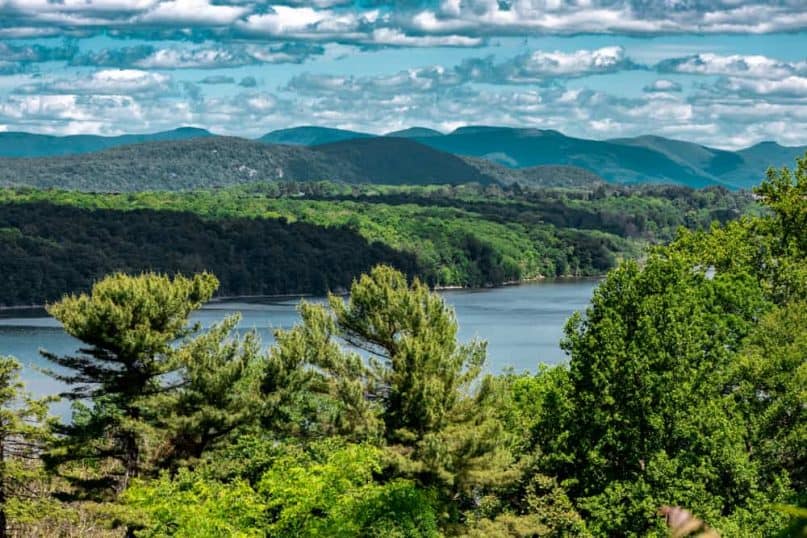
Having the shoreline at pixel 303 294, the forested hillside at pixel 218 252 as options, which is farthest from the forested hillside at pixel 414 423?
the forested hillside at pixel 218 252

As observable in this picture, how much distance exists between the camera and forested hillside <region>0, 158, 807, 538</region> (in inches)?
947

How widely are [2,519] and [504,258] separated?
548 feet

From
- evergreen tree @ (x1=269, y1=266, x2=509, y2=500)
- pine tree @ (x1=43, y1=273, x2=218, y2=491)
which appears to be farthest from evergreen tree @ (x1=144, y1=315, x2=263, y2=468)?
evergreen tree @ (x1=269, y1=266, x2=509, y2=500)

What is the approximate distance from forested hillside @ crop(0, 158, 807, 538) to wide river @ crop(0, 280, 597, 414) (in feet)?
95.7

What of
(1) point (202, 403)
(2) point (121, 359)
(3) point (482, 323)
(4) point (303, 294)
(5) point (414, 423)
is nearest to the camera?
(5) point (414, 423)

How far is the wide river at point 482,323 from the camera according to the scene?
254 feet

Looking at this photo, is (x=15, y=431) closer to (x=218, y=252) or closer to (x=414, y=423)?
(x=414, y=423)

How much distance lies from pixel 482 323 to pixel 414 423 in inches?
3161

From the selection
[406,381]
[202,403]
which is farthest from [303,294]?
[406,381]

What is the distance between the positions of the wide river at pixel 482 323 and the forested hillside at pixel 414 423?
1148 inches

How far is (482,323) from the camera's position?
353 ft

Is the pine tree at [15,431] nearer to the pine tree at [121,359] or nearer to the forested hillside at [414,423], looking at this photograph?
the forested hillside at [414,423]

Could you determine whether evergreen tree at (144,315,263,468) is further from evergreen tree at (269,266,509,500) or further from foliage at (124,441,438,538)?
foliage at (124,441,438,538)

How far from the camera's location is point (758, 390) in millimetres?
27500
